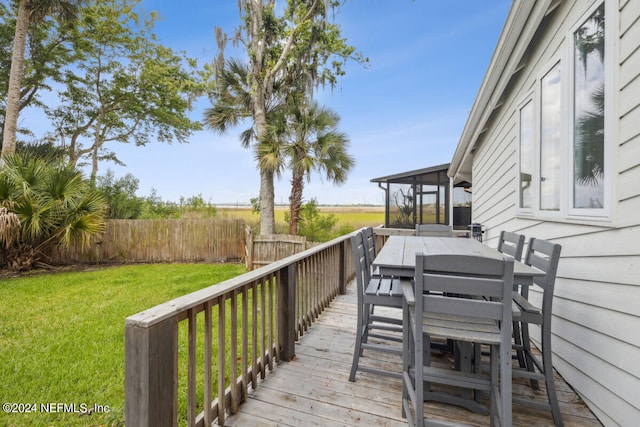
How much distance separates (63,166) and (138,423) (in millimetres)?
8423

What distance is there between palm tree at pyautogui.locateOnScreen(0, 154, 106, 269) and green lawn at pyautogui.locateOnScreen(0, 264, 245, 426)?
37.7 inches

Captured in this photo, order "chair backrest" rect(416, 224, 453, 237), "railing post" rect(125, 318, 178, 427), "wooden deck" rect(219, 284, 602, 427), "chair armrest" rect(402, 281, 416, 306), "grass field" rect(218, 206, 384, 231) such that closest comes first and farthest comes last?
1. "railing post" rect(125, 318, 178, 427)
2. "chair armrest" rect(402, 281, 416, 306)
3. "wooden deck" rect(219, 284, 602, 427)
4. "chair backrest" rect(416, 224, 453, 237)
5. "grass field" rect(218, 206, 384, 231)

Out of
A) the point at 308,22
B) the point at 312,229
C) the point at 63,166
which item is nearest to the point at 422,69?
the point at 308,22

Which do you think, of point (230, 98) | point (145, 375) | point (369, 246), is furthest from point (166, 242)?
point (145, 375)

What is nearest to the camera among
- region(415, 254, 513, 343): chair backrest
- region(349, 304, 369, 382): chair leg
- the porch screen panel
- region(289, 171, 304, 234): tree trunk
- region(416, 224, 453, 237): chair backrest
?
region(415, 254, 513, 343): chair backrest

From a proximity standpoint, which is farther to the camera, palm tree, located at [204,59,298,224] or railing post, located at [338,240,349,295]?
palm tree, located at [204,59,298,224]

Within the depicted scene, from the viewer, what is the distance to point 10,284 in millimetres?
5688

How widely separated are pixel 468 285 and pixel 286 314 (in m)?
1.53

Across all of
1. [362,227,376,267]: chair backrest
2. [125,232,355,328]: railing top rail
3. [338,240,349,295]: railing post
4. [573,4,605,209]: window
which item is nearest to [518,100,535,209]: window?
[573,4,605,209]: window

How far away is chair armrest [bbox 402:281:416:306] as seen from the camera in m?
1.62

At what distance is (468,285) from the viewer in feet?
4.62

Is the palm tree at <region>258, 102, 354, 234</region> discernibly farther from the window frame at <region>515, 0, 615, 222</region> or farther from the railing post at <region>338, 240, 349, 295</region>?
the window frame at <region>515, 0, 615, 222</region>

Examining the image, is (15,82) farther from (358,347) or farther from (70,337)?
(358,347)

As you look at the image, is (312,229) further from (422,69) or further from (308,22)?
(422,69)
